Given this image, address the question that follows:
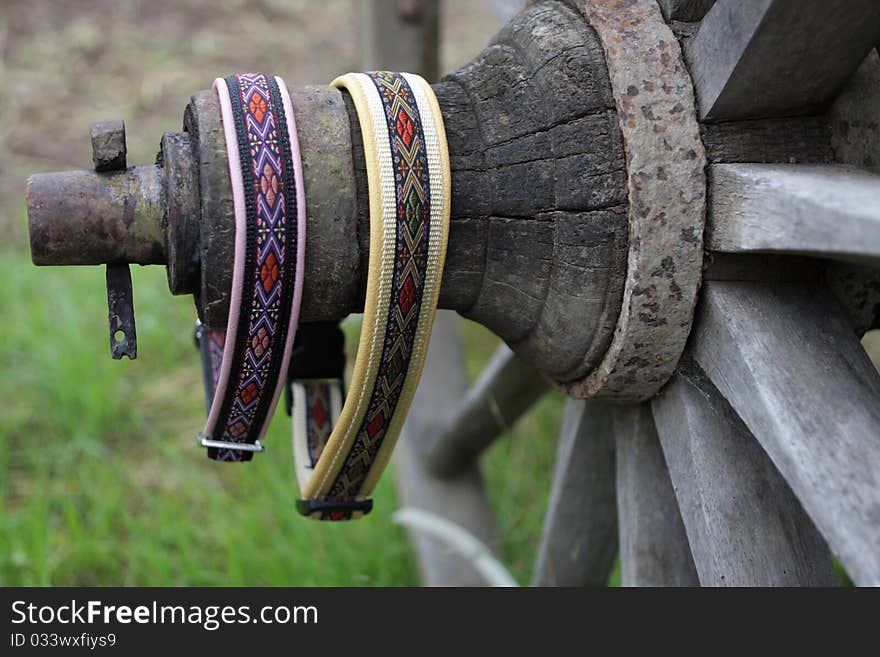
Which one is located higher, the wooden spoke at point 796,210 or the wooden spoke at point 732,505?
the wooden spoke at point 796,210

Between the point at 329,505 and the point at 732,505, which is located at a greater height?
the point at 732,505

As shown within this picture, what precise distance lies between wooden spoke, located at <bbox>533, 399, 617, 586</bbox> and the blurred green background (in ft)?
1.31

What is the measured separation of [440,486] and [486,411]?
30 centimetres

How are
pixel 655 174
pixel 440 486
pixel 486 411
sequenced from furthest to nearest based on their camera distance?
pixel 440 486, pixel 486 411, pixel 655 174

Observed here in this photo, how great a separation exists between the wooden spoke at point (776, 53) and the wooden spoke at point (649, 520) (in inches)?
16.7

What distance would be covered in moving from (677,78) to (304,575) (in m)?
1.44

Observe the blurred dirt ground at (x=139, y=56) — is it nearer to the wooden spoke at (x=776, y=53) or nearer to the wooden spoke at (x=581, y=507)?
the wooden spoke at (x=581, y=507)

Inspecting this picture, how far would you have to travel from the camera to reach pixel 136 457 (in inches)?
101

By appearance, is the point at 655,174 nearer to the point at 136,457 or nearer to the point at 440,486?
the point at 440,486

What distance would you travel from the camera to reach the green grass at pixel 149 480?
213 centimetres

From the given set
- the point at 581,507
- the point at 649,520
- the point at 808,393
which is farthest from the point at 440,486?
the point at 808,393

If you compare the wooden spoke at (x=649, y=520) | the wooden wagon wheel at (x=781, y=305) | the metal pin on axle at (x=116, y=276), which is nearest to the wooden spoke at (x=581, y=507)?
the wooden spoke at (x=649, y=520)
